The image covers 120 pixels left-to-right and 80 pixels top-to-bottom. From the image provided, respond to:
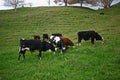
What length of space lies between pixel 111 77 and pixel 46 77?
3830mm

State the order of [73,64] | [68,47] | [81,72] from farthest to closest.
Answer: [68,47] → [73,64] → [81,72]

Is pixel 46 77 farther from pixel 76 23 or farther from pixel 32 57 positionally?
pixel 76 23

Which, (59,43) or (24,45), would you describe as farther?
(59,43)

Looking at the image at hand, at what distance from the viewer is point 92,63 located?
59.3ft

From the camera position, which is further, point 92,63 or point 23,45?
point 23,45

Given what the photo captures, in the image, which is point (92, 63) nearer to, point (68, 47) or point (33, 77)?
point (33, 77)

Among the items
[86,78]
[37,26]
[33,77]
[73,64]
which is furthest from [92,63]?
[37,26]

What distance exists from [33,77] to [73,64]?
10.6 feet

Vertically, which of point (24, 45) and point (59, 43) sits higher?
point (24, 45)

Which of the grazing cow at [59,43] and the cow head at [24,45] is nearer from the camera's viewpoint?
the cow head at [24,45]

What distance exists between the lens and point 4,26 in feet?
176

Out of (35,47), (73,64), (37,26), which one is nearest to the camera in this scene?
(73,64)

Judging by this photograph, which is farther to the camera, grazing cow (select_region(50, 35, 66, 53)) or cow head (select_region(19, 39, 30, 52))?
→ grazing cow (select_region(50, 35, 66, 53))

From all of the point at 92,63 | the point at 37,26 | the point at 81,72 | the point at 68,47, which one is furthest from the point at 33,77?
the point at 37,26
